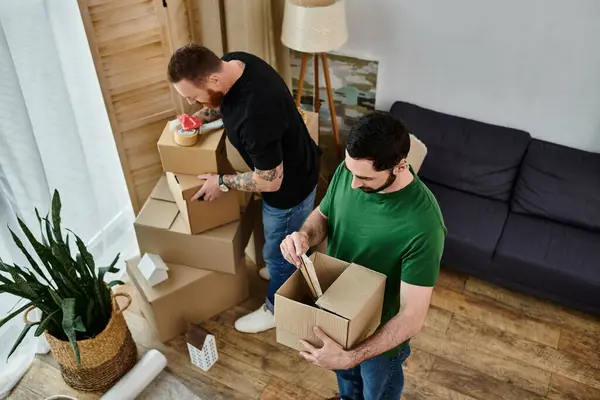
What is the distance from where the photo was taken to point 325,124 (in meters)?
3.59

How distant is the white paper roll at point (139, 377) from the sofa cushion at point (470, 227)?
1.54 metres

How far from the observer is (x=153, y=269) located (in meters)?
2.65

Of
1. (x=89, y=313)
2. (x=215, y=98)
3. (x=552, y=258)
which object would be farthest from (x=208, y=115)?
(x=552, y=258)

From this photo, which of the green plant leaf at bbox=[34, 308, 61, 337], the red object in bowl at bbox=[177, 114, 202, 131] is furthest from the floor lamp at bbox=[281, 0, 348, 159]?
the green plant leaf at bbox=[34, 308, 61, 337]

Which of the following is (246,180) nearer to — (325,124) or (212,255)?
(212,255)

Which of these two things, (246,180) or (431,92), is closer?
(246,180)

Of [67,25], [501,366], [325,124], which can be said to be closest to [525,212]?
[501,366]

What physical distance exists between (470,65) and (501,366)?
154cm

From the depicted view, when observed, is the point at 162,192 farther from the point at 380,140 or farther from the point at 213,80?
the point at 380,140

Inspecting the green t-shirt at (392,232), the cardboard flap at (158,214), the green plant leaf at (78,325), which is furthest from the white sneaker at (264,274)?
the green t-shirt at (392,232)

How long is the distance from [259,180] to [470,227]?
50.9 inches

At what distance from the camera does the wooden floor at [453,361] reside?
265 centimetres

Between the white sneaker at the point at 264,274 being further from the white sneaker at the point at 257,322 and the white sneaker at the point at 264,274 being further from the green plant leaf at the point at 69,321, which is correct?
the green plant leaf at the point at 69,321

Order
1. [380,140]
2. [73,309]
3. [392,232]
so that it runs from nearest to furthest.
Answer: [380,140] < [392,232] < [73,309]
